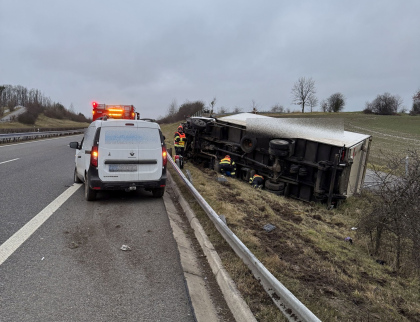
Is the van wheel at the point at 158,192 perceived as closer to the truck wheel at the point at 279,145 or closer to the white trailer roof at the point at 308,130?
the truck wheel at the point at 279,145

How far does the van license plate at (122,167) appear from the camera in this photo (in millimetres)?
6560

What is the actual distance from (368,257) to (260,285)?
2.90 metres

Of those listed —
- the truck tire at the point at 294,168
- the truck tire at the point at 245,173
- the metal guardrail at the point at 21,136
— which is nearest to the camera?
the truck tire at the point at 294,168

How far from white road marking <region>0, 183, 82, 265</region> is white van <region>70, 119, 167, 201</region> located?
64 cm

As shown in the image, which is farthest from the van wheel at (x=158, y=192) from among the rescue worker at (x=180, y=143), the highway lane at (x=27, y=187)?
the rescue worker at (x=180, y=143)

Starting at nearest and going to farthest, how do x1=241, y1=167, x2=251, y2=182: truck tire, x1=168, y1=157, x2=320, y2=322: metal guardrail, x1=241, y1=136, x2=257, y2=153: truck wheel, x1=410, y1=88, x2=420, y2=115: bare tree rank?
x1=168, y1=157, x2=320, y2=322: metal guardrail, x1=241, y1=136, x2=257, y2=153: truck wheel, x1=241, y1=167, x2=251, y2=182: truck tire, x1=410, y1=88, x2=420, y2=115: bare tree

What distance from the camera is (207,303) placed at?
126 inches

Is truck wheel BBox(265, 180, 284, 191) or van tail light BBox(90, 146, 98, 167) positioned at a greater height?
van tail light BBox(90, 146, 98, 167)

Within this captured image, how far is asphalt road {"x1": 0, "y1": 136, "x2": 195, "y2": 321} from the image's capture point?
116 inches

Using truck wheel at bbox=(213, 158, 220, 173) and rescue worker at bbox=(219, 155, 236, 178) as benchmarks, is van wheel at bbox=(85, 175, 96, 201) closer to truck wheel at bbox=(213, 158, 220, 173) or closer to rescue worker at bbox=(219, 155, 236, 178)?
rescue worker at bbox=(219, 155, 236, 178)

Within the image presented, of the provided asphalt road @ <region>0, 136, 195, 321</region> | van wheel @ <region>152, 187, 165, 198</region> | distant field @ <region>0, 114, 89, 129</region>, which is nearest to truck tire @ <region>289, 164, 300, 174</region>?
van wheel @ <region>152, 187, 165, 198</region>

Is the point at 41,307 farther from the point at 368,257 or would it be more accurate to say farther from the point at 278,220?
the point at 368,257

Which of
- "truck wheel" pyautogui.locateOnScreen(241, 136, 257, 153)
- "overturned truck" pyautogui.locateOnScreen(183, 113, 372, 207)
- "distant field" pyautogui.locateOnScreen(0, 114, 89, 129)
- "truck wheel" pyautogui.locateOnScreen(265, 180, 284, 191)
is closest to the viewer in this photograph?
"overturned truck" pyautogui.locateOnScreen(183, 113, 372, 207)

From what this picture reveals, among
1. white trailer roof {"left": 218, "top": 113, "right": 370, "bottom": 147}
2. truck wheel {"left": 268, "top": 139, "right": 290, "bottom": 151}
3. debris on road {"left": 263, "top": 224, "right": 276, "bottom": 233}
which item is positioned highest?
white trailer roof {"left": 218, "top": 113, "right": 370, "bottom": 147}
